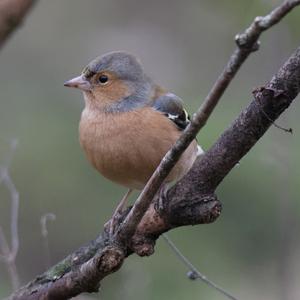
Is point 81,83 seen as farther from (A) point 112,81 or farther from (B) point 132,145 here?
(B) point 132,145

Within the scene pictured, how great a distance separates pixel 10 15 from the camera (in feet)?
17.0

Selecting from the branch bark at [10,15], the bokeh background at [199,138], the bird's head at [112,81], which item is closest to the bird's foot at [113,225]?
the bokeh background at [199,138]

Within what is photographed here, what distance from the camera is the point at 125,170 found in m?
5.32

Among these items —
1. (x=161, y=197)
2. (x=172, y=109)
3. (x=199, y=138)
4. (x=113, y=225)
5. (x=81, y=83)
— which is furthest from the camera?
(x=199, y=138)

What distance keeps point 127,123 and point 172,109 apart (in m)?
0.42

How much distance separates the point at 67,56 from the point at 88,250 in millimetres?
6976

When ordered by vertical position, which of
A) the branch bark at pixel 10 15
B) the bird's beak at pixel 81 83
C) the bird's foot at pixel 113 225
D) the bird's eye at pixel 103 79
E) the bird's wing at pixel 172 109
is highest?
the branch bark at pixel 10 15

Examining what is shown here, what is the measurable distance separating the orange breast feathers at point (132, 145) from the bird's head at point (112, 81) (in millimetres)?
292

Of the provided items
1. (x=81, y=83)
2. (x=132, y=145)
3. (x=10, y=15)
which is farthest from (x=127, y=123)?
(x=10, y=15)

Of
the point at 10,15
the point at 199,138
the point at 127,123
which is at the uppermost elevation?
the point at 10,15

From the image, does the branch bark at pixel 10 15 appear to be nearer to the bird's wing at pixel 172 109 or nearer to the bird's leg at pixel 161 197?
the bird's wing at pixel 172 109

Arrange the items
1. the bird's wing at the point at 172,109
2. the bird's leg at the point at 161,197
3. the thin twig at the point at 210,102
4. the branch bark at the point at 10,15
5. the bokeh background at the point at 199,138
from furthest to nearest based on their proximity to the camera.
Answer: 1. the bokeh background at the point at 199,138
2. the bird's wing at the point at 172,109
3. the branch bark at the point at 10,15
4. the bird's leg at the point at 161,197
5. the thin twig at the point at 210,102

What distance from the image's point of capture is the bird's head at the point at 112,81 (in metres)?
5.89

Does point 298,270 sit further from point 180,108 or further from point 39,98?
point 39,98
